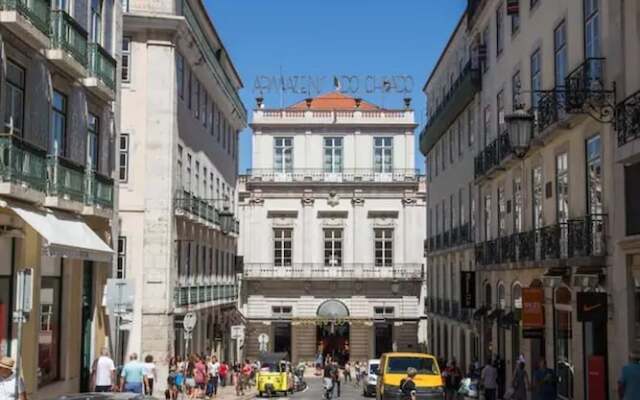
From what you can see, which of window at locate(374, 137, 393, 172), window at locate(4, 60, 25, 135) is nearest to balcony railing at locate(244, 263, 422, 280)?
window at locate(374, 137, 393, 172)

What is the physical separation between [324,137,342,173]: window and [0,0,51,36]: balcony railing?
4693cm

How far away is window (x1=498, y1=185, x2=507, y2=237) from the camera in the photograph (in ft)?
98.9

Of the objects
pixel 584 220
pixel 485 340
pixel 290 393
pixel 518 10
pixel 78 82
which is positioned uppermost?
pixel 518 10

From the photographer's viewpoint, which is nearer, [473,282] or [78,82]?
[78,82]

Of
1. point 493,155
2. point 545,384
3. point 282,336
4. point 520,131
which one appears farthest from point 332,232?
point 520,131

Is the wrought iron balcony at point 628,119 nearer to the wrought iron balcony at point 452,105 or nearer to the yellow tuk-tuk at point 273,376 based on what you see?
the wrought iron balcony at point 452,105

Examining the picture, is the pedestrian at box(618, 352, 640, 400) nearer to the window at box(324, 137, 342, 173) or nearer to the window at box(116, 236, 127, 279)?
the window at box(116, 236, 127, 279)

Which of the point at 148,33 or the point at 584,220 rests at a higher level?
the point at 148,33

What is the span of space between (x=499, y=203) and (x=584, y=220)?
10.9 m

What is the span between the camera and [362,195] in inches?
2506

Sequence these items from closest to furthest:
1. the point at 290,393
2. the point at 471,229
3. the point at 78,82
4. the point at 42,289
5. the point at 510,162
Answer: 1. the point at 42,289
2. the point at 78,82
3. the point at 510,162
4. the point at 471,229
5. the point at 290,393

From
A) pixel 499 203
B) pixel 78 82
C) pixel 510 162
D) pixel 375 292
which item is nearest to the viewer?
pixel 78 82

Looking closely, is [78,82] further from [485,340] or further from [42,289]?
[485,340]

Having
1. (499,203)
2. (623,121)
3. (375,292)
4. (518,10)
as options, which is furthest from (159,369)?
(375,292)
